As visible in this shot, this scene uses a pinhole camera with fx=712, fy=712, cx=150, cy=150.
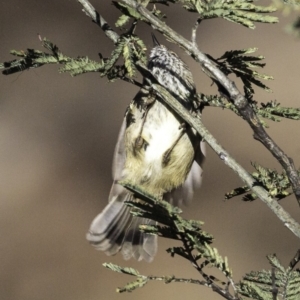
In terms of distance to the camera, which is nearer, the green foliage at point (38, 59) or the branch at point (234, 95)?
the branch at point (234, 95)

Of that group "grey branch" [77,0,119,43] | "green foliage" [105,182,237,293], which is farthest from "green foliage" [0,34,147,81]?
"green foliage" [105,182,237,293]

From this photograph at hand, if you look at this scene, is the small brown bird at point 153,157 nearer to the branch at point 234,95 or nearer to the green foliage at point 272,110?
the green foliage at point 272,110

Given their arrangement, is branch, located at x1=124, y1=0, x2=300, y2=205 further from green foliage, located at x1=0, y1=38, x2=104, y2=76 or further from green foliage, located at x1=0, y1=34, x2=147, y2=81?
green foliage, located at x1=0, y1=38, x2=104, y2=76

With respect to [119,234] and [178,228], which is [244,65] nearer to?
[178,228]

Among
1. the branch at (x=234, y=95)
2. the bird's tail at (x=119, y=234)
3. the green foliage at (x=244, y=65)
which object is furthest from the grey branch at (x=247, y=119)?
the bird's tail at (x=119, y=234)

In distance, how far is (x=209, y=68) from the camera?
187 centimetres

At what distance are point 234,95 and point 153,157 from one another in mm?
1896

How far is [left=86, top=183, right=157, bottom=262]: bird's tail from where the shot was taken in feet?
12.6

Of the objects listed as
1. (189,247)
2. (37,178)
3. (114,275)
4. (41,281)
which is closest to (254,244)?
(114,275)

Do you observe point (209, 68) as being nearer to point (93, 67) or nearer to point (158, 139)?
point (93, 67)

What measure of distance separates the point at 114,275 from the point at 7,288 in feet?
3.23

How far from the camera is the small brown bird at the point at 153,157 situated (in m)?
3.56

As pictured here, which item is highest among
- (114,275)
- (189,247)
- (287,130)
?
(287,130)

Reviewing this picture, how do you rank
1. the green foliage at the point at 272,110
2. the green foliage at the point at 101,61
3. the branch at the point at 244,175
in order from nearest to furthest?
the branch at the point at 244,175 → the green foliage at the point at 101,61 → the green foliage at the point at 272,110
